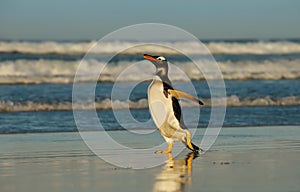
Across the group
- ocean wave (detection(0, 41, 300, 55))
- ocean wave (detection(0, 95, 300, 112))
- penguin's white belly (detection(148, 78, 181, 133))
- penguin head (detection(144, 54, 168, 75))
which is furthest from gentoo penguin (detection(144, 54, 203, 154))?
ocean wave (detection(0, 41, 300, 55))

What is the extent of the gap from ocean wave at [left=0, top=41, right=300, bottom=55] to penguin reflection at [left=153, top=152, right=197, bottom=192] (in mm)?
23512

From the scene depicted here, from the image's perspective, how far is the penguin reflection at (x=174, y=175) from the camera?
6868mm

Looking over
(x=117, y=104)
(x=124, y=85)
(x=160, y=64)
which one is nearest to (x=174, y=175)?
(x=160, y=64)

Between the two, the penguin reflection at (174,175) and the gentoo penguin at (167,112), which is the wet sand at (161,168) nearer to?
the penguin reflection at (174,175)

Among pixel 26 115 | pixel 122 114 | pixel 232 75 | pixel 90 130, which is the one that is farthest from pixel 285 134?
pixel 232 75

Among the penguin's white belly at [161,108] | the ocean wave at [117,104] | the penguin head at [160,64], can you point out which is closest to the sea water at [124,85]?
the ocean wave at [117,104]

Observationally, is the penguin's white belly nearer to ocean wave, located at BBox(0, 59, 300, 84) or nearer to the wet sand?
the wet sand

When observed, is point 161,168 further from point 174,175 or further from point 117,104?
point 117,104

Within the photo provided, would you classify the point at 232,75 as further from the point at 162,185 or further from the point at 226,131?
the point at 162,185

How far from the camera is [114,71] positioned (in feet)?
88.0

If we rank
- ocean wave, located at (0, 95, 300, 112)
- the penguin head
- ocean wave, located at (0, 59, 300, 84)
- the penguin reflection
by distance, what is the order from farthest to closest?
ocean wave, located at (0, 59, 300, 84) → ocean wave, located at (0, 95, 300, 112) → the penguin head → the penguin reflection

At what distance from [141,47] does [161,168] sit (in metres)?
26.6

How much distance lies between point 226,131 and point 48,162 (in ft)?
13.3

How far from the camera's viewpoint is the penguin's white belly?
31.9 feet
